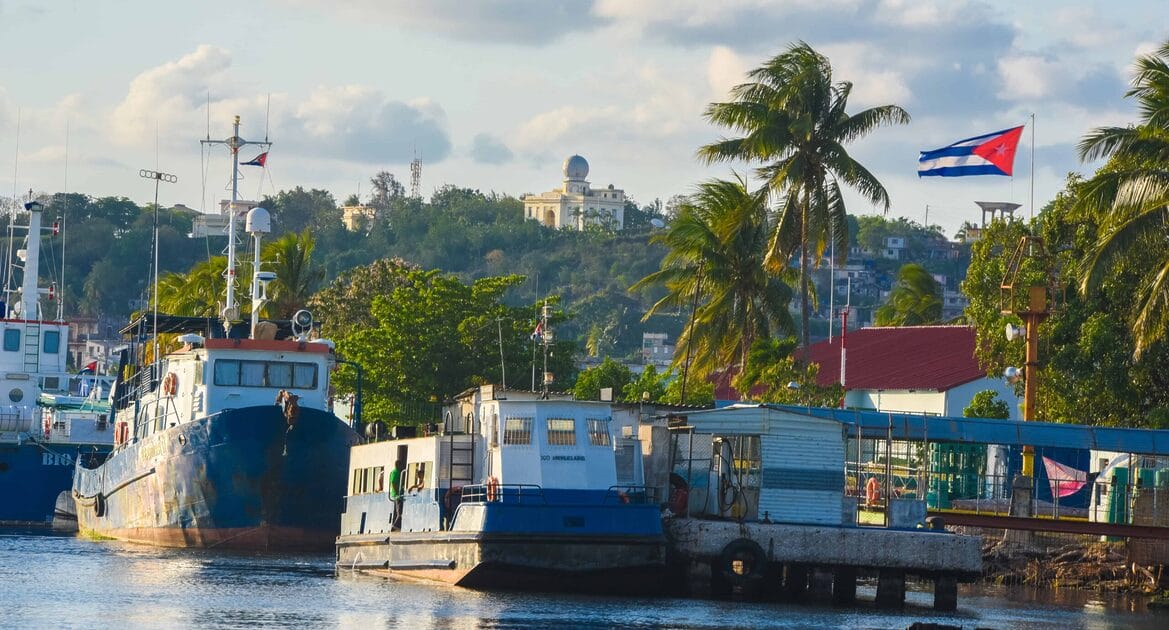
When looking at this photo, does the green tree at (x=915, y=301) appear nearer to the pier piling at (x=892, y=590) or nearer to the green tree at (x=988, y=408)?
the green tree at (x=988, y=408)

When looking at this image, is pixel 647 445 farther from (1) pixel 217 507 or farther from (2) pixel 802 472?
(1) pixel 217 507

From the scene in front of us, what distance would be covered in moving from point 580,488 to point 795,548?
494 centimetres

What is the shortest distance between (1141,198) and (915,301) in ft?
157

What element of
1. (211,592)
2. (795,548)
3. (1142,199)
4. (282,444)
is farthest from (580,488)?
(1142,199)

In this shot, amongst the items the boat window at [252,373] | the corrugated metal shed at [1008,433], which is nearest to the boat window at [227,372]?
the boat window at [252,373]

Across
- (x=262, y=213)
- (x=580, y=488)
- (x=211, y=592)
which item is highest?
(x=262, y=213)

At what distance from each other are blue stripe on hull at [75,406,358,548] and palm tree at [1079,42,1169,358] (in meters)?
20.7

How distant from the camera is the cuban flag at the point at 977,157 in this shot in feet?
182

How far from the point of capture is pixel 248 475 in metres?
52.8

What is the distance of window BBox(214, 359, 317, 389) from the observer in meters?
54.7

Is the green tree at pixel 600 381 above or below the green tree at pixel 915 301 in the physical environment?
below

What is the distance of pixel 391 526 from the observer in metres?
46.7

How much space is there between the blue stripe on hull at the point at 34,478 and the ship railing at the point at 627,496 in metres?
31.9

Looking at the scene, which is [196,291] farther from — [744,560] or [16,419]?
[744,560]
